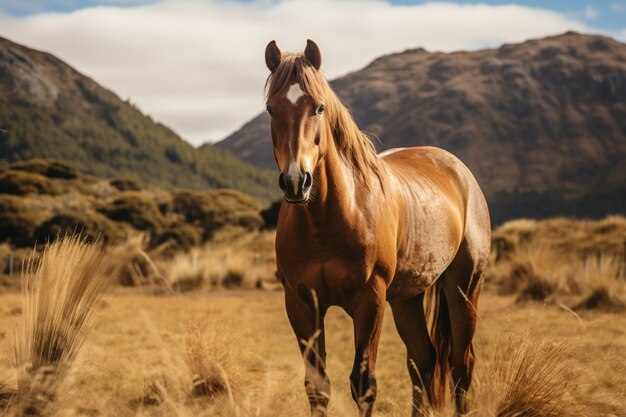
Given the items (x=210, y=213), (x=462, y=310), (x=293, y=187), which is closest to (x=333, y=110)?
(x=293, y=187)

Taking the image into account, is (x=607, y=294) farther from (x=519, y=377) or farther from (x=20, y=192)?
(x=20, y=192)

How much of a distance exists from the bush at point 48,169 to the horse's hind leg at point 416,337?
102 ft

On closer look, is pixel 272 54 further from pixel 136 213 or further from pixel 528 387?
pixel 136 213

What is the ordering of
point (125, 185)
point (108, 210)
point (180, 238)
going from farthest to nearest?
point (125, 185) → point (108, 210) → point (180, 238)

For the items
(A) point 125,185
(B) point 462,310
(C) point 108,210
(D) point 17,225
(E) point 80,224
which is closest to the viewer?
(B) point 462,310

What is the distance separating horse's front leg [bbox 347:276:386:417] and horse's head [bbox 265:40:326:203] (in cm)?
65

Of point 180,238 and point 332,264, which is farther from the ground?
point 332,264

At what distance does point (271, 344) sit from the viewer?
8.51 metres

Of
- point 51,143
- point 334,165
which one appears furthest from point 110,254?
point 51,143

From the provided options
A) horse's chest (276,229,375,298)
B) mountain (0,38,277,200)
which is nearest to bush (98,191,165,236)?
horse's chest (276,229,375,298)

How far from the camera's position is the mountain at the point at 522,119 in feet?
338

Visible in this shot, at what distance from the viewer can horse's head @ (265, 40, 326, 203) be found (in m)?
3.05

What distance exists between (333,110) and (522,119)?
136735 mm

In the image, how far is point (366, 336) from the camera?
138 inches
